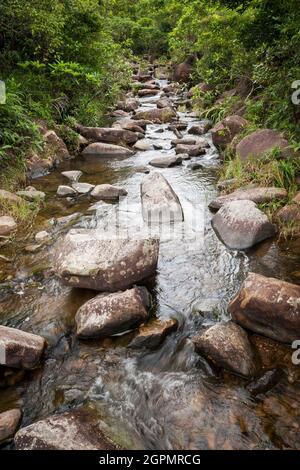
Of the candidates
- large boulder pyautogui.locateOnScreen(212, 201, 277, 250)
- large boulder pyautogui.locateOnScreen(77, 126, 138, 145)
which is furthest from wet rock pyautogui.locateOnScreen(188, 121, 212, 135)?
large boulder pyautogui.locateOnScreen(212, 201, 277, 250)

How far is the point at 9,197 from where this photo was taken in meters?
5.84

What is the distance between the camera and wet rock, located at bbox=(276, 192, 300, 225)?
16.1 feet

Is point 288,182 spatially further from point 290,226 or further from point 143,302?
point 143,302

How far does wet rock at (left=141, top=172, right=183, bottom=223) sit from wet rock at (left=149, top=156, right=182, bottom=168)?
1.89m

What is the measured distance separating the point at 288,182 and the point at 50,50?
6729 mm

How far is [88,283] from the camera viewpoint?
3828mm

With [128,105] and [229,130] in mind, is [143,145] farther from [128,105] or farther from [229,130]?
[128,105]

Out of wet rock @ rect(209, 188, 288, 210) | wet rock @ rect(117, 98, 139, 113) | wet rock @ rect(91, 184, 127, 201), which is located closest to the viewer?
wet rock @ rect(209, 188, 288, 210)

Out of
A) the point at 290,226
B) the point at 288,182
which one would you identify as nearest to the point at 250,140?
the point at 288,182

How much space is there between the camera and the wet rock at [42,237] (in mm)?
5121

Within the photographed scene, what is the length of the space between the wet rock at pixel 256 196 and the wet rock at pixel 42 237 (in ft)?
9.11

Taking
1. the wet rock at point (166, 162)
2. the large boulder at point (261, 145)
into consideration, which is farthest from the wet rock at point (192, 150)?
the large boulder at point (261, 145)

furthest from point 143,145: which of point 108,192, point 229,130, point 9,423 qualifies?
point 9,423

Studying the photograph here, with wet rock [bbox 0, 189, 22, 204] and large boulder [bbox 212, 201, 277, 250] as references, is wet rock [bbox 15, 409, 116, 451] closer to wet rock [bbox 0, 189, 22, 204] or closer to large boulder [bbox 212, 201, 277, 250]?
large boulder [bbox 212, 201, 277, 250]
